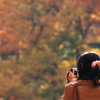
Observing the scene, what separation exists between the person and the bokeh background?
804 cm

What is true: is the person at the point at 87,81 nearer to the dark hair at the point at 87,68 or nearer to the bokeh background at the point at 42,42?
the dark hair at the point at 87,68

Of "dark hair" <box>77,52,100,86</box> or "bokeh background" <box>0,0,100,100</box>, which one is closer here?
"dark hair" <box>77,52,100,86</box>

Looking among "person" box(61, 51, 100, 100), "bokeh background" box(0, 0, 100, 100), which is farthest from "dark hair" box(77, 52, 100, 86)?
"bokeh background" box(0, 0, 100, 100)

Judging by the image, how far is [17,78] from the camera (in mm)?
9953

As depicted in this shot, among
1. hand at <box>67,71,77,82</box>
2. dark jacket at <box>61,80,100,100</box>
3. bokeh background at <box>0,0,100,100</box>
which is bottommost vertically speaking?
dark jacket at <box>61,80,100,100</box>

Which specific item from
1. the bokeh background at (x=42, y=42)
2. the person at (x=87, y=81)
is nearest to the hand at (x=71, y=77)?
the person at (x=87, y=81)

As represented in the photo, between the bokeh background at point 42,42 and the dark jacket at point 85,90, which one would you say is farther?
the bokeh background at point 42,42

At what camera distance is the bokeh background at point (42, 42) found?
10125mm

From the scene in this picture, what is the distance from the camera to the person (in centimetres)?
153

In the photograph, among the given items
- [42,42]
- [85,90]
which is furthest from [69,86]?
A: [42,42]

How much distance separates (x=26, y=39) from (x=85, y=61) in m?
9.50

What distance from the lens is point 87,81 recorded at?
1.54m

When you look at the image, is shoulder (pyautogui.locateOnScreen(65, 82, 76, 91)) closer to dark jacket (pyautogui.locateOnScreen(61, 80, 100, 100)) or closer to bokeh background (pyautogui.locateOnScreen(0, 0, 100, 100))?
dark jacket (pyautogui.locateOnScreen(61, 80, 100, 100))

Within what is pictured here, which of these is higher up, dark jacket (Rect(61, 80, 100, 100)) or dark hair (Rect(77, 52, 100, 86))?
dark hair (Rect(77, 52, 100, 86))
